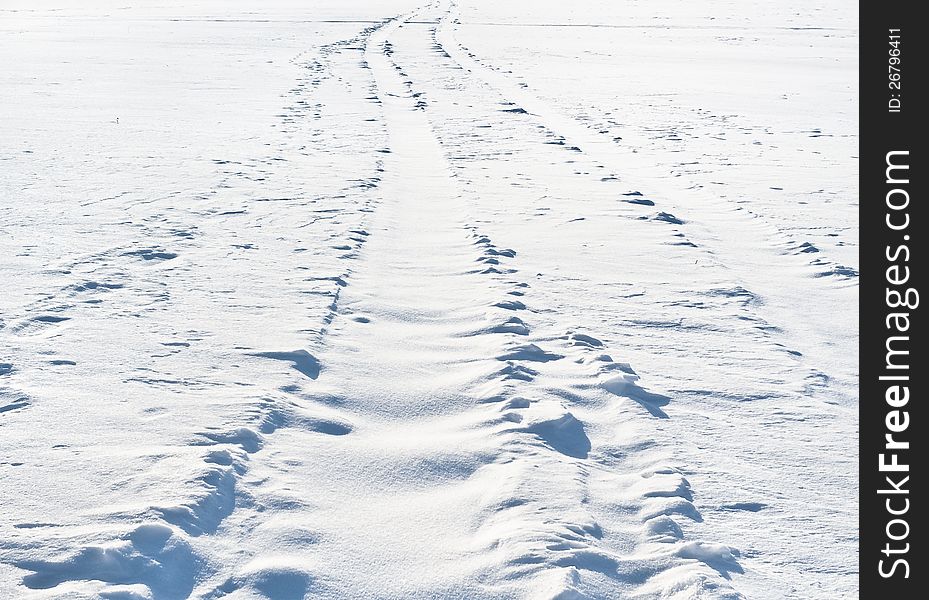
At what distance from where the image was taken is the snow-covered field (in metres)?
2.47

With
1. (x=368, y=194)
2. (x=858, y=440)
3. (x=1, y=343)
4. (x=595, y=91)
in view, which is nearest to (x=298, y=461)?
(x=1, y=343)

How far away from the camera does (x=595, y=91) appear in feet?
46.5

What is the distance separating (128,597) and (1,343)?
197 centimetres
